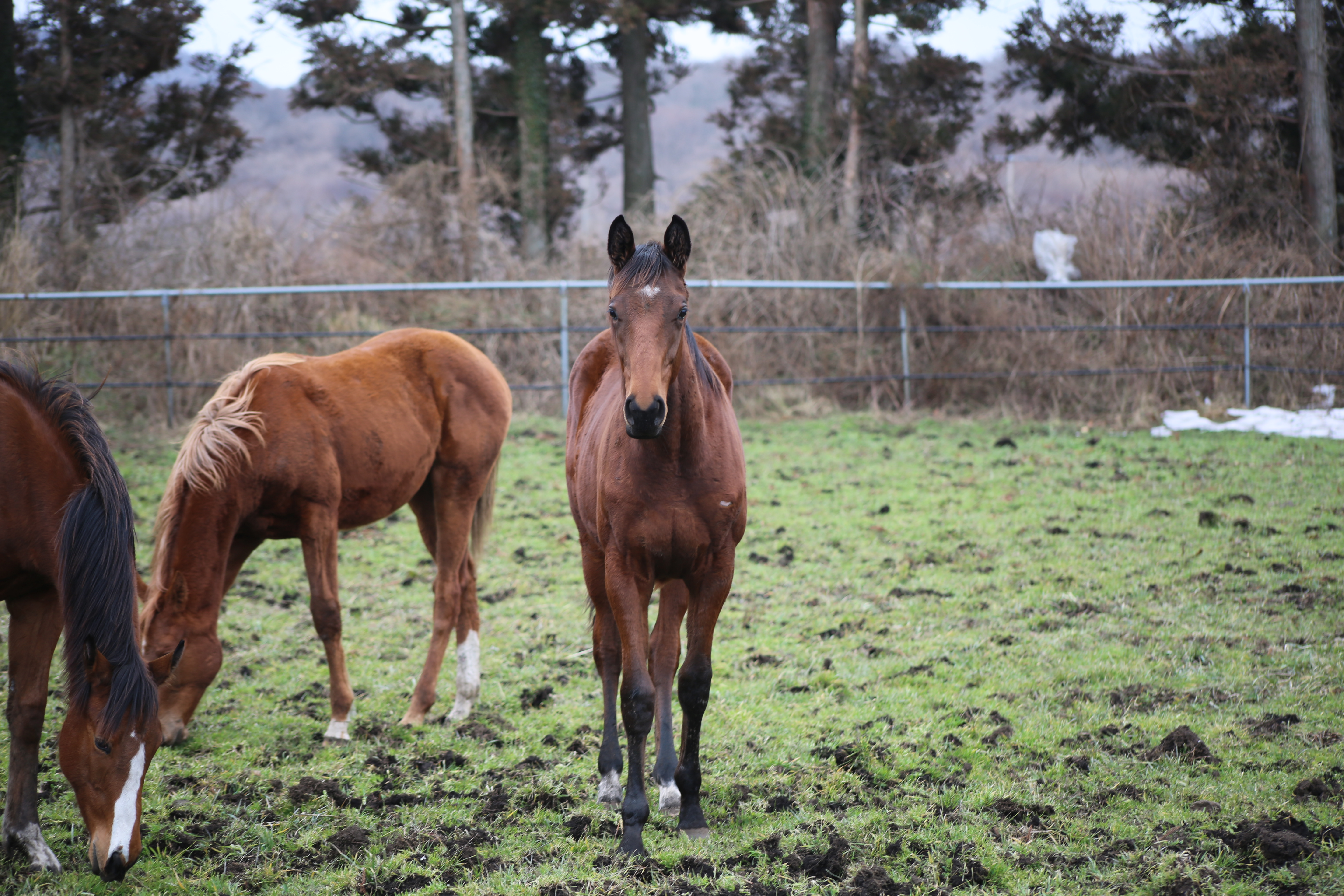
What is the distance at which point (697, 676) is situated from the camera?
9.13 feet

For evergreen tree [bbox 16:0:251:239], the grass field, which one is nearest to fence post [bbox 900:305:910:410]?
the grass field

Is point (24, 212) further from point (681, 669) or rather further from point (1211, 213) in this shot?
point (1211, 213)

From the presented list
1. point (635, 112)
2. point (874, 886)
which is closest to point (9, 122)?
point (635, 112)

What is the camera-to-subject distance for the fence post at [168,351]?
921 centimetres

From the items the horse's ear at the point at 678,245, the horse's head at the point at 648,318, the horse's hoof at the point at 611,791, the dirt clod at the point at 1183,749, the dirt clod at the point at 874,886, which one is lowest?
the horse's hoof at the point at 611,791

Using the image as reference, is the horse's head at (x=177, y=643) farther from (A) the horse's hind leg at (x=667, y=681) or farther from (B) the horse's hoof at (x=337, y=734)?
(A) the horse's hind leg at (x=667, y=681)

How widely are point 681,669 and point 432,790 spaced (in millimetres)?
1008

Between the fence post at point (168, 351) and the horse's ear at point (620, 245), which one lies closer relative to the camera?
the horse's ear at point (620, 245)

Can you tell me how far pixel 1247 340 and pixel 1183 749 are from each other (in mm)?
8411

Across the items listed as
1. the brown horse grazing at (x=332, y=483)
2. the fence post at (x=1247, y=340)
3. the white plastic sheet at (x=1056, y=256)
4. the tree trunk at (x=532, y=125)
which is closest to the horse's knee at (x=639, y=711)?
the brown horse grazing at (x=332, y=483)

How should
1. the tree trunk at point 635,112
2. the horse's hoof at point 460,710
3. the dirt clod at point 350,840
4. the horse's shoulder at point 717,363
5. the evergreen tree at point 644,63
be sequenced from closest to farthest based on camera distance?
the dirt clod at point 350,840
the horse's shoulder at point 717,363
the horse's hoof at point 460,710
the evergreen tree at point 644,63
the tree trunk at point 635,112

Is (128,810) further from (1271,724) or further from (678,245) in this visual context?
(1271,724)

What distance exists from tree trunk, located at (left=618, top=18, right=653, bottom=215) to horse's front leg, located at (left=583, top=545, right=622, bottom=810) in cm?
1377

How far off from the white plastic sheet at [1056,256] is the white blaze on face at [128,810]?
11333 millimetres
